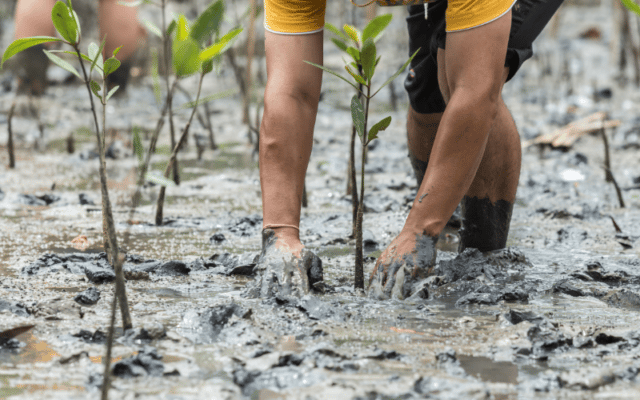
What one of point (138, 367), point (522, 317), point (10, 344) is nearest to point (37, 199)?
point (10, 344)

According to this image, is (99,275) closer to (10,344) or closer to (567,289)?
(10,344)

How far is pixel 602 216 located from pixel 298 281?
63.9 inches

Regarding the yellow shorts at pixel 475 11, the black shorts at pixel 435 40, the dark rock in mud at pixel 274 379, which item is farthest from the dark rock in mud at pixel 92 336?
the black shorts at pixel 435 40

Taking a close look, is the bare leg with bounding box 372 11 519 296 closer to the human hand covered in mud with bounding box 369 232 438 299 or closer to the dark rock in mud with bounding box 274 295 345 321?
the human hand covered in mud with bounding box 369 232 438 299

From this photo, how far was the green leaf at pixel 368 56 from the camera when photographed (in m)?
1.59

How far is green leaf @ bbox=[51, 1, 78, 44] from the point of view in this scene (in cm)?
130

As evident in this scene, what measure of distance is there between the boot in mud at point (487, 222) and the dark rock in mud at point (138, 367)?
1.29m

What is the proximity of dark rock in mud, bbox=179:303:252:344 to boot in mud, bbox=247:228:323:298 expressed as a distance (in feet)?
0.68

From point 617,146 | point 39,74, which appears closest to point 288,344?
point 617,146

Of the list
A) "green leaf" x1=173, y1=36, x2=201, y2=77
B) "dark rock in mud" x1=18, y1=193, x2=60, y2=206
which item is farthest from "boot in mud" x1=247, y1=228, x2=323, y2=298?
"dark rock in mud" x1=18, y1=193, x2=60, y2=206

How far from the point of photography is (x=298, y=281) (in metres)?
1.70

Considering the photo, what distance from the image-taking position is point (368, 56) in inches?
63.7

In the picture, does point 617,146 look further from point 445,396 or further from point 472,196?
point 445,396

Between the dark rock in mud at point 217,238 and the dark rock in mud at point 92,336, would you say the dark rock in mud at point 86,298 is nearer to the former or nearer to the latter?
the dark rock in mud at point 92,336
